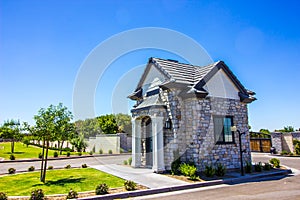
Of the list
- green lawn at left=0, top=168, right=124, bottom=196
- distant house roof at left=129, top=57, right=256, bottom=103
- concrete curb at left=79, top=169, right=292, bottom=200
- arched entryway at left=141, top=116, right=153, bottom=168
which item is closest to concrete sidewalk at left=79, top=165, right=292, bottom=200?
concrete curb at left=79, top=169, right=292, bottom=200

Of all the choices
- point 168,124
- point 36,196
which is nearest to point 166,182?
point 168,124

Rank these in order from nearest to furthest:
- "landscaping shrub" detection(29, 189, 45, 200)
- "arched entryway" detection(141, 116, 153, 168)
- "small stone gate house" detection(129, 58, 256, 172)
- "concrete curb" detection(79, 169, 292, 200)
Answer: "landscaping shrub" detection(29, 189, 45, 200)
"concrete curb" detection(79, 169, 292, 200)
"small stone gate house" detection(129, 58, 256, 172)
"arched entryway" detection(141, 116, 153, 168)

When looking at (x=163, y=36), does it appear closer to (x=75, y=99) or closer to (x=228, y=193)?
(x=75, y=99)

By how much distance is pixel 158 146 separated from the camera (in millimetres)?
11781

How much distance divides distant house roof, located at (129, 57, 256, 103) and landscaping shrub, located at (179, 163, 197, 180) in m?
3.85

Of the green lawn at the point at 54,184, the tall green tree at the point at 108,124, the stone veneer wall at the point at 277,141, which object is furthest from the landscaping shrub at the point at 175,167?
the tall green tree at the point at 108,124

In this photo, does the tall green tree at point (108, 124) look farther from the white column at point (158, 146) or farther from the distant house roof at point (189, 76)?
the white column at point (158, 146)

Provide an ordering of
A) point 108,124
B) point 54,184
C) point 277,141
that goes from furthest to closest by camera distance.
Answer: point 108,124 → point 277,141 → point 54,184

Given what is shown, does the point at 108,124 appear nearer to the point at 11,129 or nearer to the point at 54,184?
the point at 11,129

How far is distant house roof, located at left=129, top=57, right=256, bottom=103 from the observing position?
479 inches

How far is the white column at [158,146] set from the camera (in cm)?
1159

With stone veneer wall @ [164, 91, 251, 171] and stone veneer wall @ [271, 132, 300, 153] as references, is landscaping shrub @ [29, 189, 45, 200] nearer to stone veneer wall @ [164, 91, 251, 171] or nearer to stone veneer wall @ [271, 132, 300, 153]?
stone veneer wall @ [164, 91, 251, 171]

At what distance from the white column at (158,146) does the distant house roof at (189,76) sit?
2190 millimetres

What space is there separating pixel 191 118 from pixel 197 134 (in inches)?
37.3
